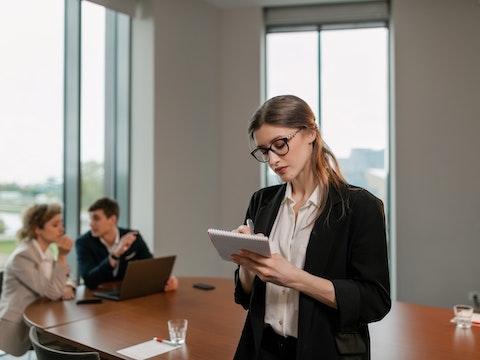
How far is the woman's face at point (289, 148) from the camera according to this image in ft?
5.06

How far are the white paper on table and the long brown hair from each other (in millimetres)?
999

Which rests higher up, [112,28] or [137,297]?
[112,28]

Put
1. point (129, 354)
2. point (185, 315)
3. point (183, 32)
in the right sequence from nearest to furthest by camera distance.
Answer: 1. point (129, 354)
2. point (185, 315)
3. point (183, 32)

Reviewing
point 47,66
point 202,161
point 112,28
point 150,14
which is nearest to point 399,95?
point 202,161

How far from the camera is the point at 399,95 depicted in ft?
16.9

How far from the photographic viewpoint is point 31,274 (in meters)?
3.07

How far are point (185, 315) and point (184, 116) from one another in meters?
2.81

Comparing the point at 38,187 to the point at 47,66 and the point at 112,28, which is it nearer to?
the point at 47,66

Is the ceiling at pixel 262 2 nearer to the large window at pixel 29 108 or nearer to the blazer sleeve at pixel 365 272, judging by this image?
the large window at pixel 29 108

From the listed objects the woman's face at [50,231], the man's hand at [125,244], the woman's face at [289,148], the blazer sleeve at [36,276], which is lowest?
the blazer sleeve at [36,276]

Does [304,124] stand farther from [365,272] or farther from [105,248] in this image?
[105,248]

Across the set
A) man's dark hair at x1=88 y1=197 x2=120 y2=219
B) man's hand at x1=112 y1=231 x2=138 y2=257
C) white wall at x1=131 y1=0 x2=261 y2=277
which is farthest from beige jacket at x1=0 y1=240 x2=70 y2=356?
white wall at x1=131 y1=0 x2=261 y2=277

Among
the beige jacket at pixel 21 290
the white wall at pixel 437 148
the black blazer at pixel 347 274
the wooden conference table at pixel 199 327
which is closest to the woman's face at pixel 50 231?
the beige jacket at pixel 21 290

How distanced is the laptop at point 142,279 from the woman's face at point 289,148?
162 centimetres
